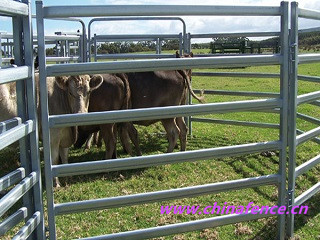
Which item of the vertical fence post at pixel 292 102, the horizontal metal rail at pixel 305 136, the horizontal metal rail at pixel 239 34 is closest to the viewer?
the vertical fence post at pixel 292 102

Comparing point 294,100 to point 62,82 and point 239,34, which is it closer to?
point 62,82

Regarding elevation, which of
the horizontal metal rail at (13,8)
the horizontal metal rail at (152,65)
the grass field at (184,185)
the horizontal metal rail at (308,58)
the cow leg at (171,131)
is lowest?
the grass field at (184,185)

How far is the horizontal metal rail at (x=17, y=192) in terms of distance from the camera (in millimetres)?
2222

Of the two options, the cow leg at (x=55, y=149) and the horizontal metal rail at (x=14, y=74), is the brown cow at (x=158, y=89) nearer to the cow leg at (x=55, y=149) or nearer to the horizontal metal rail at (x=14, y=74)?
the cow leg at (x=55, y=149)

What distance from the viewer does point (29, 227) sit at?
258cm

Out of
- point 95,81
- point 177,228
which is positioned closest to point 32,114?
point 177,228

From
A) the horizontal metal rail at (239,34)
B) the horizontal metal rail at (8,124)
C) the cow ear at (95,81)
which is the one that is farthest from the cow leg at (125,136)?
the horizontal metal rail at (8,124)

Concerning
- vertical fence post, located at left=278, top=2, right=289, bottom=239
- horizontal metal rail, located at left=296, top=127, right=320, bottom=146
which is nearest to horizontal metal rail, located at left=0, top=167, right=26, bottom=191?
vertical fence post, located at left=278, top=2, right=289, bottom=239

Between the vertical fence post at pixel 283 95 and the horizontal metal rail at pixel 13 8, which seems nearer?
the horizontal metal rail at pixel 13 8

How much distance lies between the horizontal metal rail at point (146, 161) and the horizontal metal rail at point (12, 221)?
355 millimetres

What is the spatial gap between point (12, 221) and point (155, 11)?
5.55ft

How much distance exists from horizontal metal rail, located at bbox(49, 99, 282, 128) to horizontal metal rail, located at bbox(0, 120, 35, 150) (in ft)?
0.76

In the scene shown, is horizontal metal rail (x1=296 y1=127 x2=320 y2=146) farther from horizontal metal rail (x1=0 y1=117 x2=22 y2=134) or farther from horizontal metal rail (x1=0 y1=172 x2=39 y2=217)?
horizontal metal rail (x1=0 y1=117 x2=22 y2=134)

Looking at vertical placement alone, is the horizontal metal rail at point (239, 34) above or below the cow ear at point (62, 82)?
above
